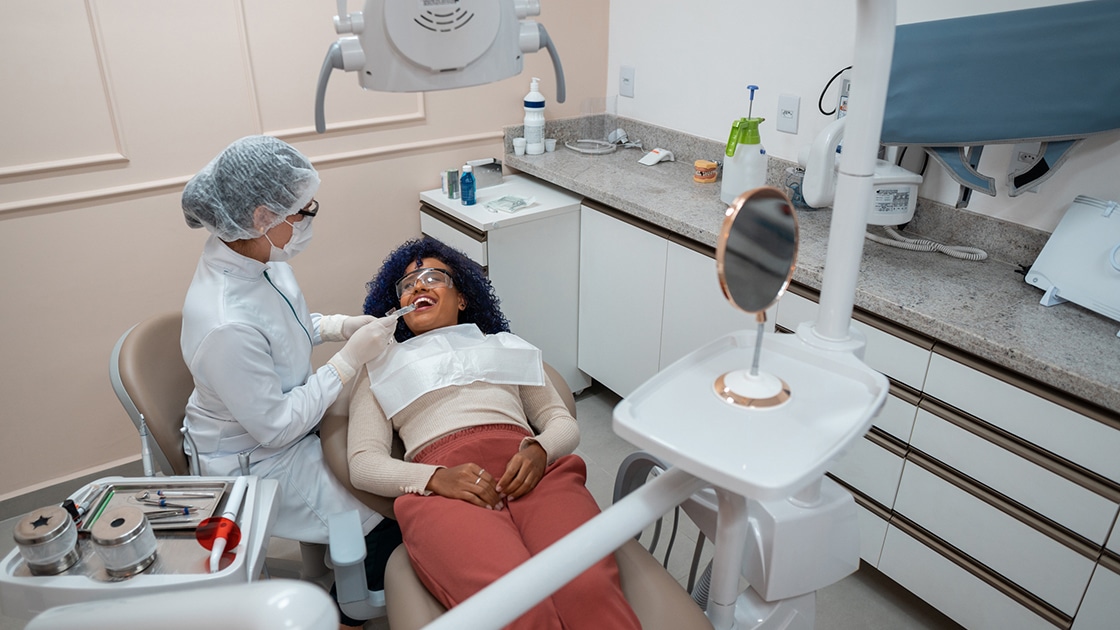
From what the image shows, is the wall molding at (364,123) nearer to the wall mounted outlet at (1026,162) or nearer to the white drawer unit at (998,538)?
the wall mounted outlet at (1026,162)

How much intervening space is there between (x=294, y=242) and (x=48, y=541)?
2.53ft

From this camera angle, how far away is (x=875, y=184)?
1.96m

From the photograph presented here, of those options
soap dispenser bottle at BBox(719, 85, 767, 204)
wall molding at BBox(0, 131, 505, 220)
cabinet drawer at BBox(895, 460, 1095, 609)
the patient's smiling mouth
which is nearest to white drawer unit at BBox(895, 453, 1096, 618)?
cabinet drawer at BBox(895, 460, 1095, 609)

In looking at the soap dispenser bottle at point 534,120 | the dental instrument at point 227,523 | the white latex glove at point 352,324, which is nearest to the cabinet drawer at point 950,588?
the white latex glove at point 352,324

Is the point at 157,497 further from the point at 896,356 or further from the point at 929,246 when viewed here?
the point at 929,246

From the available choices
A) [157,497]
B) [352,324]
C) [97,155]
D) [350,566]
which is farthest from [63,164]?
[350,566]

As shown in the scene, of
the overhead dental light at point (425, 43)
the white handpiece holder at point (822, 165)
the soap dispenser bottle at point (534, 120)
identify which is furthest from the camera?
the soap dispenser bottle at point (534, 120)

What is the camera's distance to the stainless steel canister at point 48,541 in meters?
1.14

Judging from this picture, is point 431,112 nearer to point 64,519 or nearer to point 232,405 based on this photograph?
point 232,405

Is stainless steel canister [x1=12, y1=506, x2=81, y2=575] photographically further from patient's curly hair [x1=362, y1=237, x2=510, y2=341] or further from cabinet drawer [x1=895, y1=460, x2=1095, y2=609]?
cabinet drawer [x1=895, y1=460, x2=1095, y2=609]

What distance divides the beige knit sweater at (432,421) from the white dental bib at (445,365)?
0.10 feet

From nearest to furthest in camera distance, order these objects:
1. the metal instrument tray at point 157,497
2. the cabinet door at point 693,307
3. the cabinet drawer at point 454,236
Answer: the metal instrument tray at point 157,497, the cabinet door at point 693,307, the cabinet drawer at point 454,236

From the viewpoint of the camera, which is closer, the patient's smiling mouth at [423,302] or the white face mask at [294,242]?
the white face mask at [294,242]

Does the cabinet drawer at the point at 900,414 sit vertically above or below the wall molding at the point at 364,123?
below
